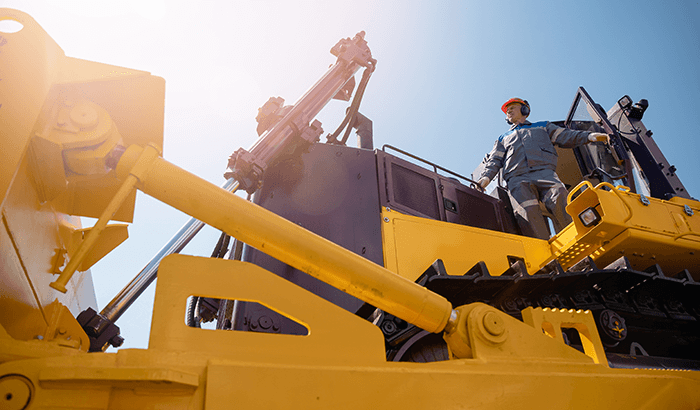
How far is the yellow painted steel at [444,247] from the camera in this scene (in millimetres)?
4230

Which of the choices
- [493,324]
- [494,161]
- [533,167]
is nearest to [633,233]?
[533,167]

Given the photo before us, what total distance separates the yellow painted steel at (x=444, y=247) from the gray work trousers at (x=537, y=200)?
430mm

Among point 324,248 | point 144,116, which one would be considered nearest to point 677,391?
point 324,248

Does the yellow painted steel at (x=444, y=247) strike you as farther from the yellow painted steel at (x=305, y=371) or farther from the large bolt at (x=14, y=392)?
the large bolt at (x=14, y=392)

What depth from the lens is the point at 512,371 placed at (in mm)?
1882

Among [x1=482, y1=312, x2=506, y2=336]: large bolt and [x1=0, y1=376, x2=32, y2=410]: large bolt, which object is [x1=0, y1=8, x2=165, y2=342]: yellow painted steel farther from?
[x1=482, y1=312, x2=506, y2=336]: large bolt

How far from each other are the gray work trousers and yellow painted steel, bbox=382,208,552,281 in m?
0.43

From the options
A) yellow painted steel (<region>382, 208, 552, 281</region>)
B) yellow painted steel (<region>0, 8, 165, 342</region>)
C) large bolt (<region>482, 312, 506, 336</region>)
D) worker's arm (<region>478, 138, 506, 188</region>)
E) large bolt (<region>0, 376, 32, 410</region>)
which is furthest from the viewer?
worker's arm (<region>478, 138, 506, 188</region>)

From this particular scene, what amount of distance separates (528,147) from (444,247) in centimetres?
234

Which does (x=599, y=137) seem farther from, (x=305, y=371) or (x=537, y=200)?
(x=305, y=371)

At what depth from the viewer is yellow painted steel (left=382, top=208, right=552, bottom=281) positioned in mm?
4230

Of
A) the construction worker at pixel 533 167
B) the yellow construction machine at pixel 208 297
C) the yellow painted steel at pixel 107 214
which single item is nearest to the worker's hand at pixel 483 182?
the construction worker at pixel 533 167

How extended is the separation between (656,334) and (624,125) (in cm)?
290

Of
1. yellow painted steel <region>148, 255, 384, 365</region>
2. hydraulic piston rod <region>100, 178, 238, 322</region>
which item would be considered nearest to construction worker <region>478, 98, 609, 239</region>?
hydraulic piston rod <region>100, 178, 238, 322</region>
